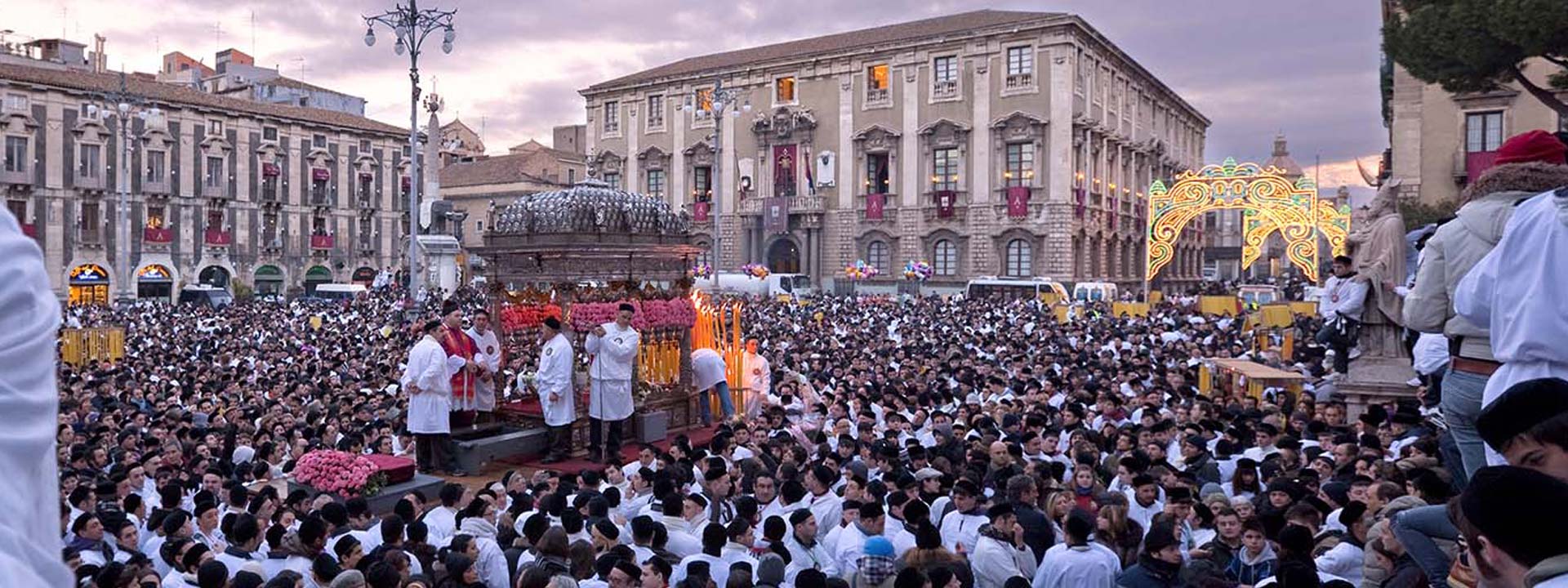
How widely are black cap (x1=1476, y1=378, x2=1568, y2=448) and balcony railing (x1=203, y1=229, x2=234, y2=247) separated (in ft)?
184

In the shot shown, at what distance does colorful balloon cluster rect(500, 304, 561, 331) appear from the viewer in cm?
1234

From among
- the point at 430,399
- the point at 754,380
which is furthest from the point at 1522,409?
the point at 754,380

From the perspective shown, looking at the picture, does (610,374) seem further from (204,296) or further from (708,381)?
(204,296)

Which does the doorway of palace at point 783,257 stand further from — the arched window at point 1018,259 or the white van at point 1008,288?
the white van at point 1008,288

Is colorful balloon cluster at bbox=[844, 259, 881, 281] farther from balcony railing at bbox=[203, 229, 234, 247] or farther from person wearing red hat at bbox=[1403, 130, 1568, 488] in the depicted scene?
person wearing red hat at bbox=[1403, 130, 1568, 488]

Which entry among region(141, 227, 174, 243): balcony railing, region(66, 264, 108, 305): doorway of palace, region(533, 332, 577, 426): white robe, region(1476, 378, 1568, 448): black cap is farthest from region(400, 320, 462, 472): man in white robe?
region(141, 227, 174, 243): balcony railing

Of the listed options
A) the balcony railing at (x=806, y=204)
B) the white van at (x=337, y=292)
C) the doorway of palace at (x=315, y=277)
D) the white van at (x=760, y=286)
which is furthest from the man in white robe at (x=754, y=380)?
the doorway of palace at (x=315, y=277)

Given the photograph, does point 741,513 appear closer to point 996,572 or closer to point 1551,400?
point 996,572

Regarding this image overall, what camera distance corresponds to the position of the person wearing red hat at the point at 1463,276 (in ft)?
13.4

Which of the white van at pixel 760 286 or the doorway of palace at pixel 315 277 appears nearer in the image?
the white van at pixel 760 286

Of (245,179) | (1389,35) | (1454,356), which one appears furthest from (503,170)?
(1454,356)

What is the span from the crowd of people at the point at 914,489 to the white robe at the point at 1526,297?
1 centimetres

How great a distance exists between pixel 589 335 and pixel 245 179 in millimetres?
47790

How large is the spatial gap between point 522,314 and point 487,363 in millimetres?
1055
